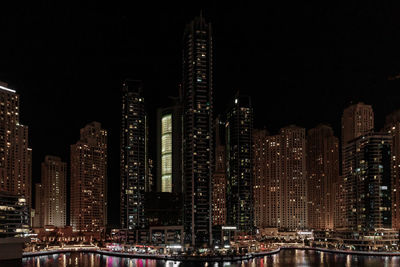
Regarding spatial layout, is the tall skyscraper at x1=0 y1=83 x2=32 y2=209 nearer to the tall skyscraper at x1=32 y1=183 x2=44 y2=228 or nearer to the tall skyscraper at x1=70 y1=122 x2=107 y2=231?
the tall skyscraper at x1=70 y1=122 x2=107 y2=231

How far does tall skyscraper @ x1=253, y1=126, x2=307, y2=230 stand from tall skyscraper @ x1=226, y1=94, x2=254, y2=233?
3491 cm

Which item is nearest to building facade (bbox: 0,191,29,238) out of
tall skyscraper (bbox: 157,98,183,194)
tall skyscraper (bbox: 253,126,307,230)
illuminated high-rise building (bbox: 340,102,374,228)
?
tall skyscraper (bbox: 157,98,183,194)

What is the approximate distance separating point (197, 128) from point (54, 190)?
77.7 m

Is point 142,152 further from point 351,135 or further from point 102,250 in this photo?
point 351,135

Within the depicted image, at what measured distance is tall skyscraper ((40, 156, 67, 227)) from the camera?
167750 millimetres

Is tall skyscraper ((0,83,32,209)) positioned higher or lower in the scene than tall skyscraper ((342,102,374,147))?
lower

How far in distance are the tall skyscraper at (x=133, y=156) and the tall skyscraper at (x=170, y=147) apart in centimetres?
1416

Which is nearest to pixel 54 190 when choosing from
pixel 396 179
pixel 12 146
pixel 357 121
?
pixel 12 146

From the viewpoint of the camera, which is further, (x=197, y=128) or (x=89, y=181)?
(x=89, y=181)

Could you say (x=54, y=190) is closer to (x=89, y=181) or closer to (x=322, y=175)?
(x=89, y=181)

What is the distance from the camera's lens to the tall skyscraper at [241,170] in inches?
5404

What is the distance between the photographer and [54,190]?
170 meters

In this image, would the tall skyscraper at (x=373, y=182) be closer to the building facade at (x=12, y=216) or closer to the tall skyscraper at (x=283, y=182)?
the tall skyscraper at (x=283, y=182)

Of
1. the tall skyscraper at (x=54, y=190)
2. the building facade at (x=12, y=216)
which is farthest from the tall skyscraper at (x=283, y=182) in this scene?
the building facade at (x=12, y=216)
